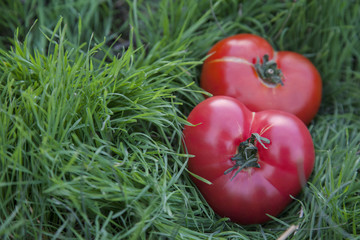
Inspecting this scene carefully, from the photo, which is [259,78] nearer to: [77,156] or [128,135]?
[128,135]

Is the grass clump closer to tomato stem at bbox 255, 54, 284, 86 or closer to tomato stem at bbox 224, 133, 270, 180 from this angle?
tomato stem at bbox 224, 133, 270, 180

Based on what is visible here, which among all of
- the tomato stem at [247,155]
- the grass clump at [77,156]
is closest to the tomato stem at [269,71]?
the tomato stem at [247,155]

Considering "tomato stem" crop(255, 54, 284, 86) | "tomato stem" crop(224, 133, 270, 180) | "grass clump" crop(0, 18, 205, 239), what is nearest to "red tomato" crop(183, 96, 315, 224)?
"tomato stem" crop(224, 133, 270, 180)

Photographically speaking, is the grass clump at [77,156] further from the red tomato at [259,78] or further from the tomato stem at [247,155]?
the red tomato at [259,78]

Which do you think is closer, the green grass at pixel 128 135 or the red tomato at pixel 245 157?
Answer: the green grass at pixel 128 135

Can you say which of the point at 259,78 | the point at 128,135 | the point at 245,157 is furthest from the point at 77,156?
the point at 259,78

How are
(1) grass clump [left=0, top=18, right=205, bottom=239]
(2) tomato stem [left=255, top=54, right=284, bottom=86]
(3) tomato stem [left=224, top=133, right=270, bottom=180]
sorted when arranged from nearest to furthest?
(1) grass clump [left=0, top=18, right=205, bottom=239]
(3) tomato stem [left=224, top=133, right=270, bottom=180]
(2) tomato stem [left=255, top=54, right=284, bottom=86]

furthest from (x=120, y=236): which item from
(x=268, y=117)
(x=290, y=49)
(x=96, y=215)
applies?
(x=290, y=49)

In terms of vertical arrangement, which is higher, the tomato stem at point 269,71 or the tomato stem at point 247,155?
the tomato stem at point 269,71
